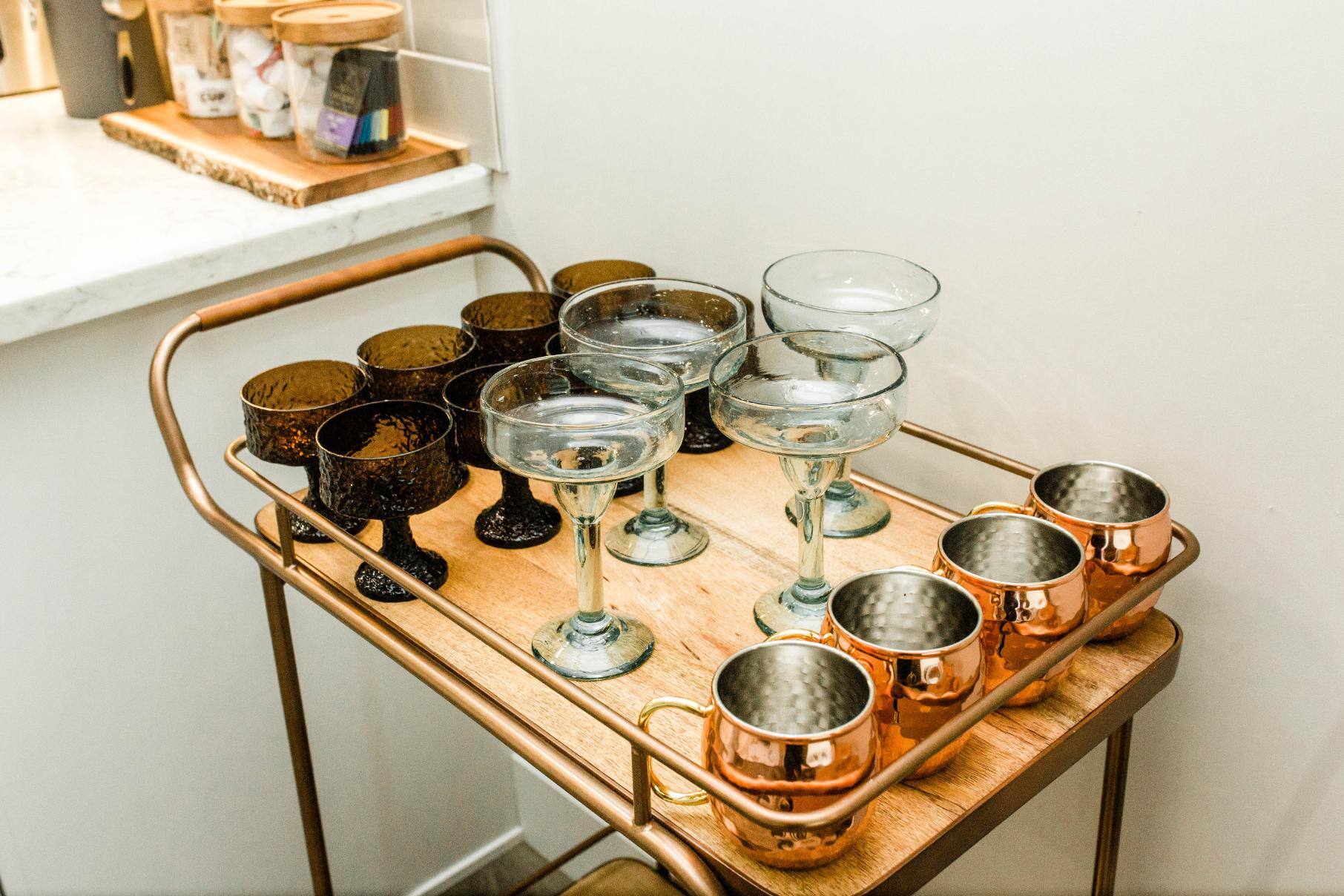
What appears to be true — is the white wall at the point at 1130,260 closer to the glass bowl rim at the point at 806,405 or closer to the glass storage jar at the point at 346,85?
the glass bowl rim at the point at 806,405

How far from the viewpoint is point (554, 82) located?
1238 millimetres

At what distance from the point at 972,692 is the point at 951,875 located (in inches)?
24.0

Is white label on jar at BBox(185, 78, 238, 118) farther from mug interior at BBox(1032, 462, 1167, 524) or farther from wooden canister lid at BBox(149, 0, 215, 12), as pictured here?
mug interior at BBox(1032, 462, 1167, 524)

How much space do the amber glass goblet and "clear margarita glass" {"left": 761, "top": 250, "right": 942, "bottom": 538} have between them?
0.67 ft

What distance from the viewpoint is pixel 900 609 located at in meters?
0.74

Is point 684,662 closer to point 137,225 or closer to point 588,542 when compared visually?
point 588,542

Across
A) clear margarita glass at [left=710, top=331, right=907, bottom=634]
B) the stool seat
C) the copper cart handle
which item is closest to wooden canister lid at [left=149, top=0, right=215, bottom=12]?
the copper cart handle

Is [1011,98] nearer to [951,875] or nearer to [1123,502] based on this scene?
[1123,502]

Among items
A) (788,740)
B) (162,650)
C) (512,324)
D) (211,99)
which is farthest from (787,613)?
(211,99)

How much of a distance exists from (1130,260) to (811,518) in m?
0.30

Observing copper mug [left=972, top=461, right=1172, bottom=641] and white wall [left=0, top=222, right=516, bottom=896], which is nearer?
copper mug [left=972, top=461, right=1172, bottom=641]

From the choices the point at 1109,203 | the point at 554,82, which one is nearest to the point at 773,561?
the point at 1109,203

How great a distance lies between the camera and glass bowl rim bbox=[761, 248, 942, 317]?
874 millimetres

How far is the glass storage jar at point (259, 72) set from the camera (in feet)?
4.49
